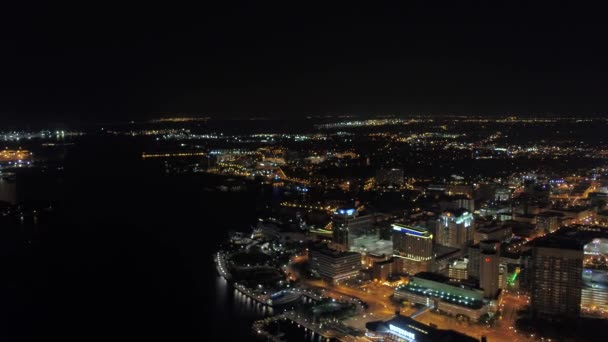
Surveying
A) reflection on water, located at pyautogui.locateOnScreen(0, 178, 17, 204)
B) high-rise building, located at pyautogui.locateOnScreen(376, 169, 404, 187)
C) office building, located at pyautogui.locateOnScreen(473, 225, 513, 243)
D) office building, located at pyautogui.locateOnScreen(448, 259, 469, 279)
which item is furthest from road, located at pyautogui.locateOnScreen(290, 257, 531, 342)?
reflection on water, located at pyautogui.locateOnScreen(0, 178, 17, 204)

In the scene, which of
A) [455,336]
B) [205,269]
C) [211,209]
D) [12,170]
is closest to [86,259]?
[205,269]

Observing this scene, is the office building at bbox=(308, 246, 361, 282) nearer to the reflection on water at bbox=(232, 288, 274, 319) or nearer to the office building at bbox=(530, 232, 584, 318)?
the reflection on water at bbox=(232, 288, 274, 319)

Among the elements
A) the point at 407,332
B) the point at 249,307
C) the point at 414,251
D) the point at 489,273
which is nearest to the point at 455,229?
the point at 414,251

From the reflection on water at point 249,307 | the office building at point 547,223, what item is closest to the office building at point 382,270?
the reflection on water at point 249,307

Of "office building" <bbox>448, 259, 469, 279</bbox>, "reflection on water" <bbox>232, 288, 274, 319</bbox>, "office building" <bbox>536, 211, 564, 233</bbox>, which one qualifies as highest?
"office building" <bbox>536, 211, 564, 233</bbox>

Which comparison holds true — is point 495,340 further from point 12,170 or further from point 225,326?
point 12,170

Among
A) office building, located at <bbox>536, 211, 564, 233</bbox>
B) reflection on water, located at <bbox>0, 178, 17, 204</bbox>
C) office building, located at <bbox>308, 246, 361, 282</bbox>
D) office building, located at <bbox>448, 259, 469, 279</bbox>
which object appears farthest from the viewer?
reflection on water, located at <bbox>0, 178, 17, 204</bbox>

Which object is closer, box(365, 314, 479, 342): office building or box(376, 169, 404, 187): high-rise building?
box(365, 314, 479, 342): office building
